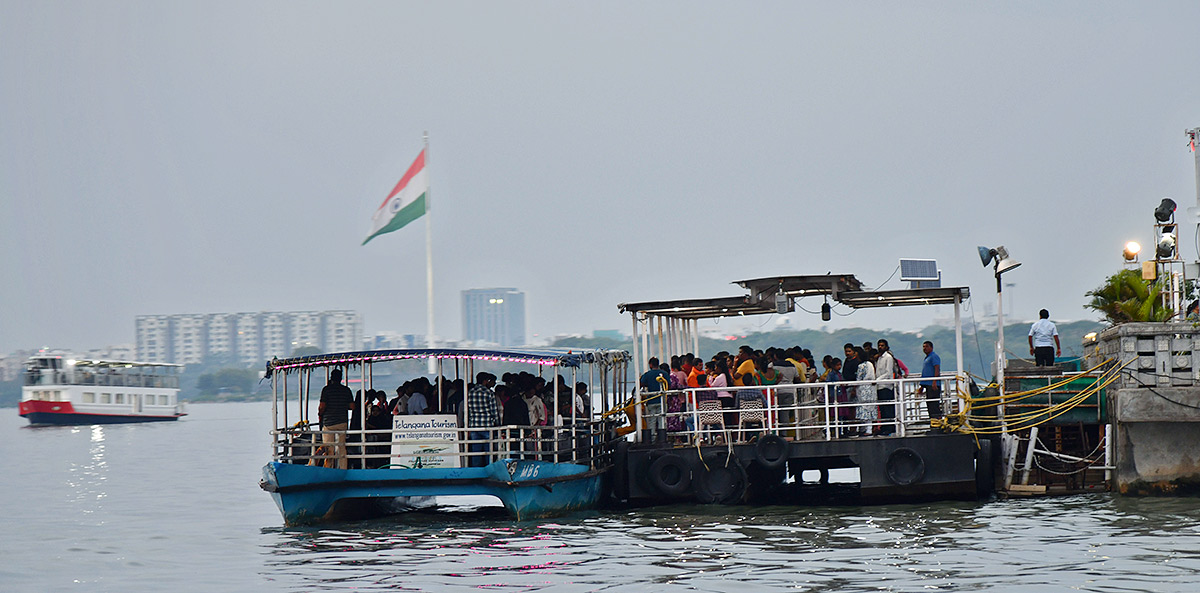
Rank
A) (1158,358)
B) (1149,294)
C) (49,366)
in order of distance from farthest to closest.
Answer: (49,366), (1149,294), (1158,358)

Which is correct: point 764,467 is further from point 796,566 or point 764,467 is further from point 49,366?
point 49,366

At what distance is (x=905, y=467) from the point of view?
71.1ft

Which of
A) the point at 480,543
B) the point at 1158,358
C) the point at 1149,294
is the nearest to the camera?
the point at 480,543

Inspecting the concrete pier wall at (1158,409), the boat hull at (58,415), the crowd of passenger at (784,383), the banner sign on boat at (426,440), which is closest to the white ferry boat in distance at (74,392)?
the boat hull at (58,415)

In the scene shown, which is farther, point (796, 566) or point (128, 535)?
point (128, 535)

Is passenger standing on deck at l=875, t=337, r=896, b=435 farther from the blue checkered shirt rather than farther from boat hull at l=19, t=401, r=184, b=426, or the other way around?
boat hull at l=19, t=401, r=184, b=426

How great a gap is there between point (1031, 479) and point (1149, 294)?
8177 millimetres

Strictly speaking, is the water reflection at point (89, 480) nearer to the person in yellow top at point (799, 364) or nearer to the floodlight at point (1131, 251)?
the person in yellow top at point (799, 364)

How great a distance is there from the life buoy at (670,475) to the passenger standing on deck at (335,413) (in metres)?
5.03

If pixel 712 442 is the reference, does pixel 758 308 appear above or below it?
above

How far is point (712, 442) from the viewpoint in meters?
22.6

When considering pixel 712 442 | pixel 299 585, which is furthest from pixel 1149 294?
pixel 299 585

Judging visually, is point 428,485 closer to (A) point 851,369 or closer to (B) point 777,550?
(B) point 777,550

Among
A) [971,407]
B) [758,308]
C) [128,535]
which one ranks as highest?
[758,308]
